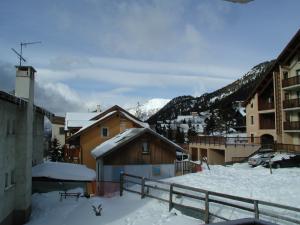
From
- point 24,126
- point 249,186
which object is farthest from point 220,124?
point 24,126

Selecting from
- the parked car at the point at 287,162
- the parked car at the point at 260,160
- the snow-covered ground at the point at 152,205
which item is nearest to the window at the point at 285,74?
the parked car at the point at 260,160

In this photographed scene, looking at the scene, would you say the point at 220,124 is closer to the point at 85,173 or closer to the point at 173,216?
the point at 85,173

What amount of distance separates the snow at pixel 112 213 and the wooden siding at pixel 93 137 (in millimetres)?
19642

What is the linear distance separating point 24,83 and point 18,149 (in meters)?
3.13

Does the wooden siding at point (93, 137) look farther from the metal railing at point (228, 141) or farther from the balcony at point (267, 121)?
the balcony at point (267, 121)

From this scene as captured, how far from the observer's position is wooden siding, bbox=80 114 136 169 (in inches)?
1642

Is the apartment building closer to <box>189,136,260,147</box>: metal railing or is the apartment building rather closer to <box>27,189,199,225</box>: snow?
<box>189,136,260,147</box>: metal railing

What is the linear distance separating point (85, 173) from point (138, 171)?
29.1ft

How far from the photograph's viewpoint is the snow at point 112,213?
15.5 meters

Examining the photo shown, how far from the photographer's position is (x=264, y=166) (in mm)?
36188

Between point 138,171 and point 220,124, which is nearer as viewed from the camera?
point 138,171

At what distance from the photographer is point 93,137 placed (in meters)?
42.1

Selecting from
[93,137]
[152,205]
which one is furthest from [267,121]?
[152,205]

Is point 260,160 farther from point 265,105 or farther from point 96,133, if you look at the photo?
point 265,105
